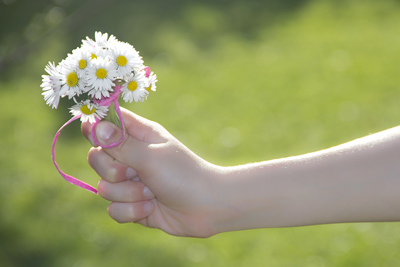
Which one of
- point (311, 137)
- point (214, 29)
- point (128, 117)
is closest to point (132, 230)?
point (128, 117)

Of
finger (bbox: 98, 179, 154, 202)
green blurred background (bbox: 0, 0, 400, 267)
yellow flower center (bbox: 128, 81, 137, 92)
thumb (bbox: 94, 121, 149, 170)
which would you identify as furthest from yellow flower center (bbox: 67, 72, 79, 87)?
green blurred background (bbox: 0, 0, 400, 267)

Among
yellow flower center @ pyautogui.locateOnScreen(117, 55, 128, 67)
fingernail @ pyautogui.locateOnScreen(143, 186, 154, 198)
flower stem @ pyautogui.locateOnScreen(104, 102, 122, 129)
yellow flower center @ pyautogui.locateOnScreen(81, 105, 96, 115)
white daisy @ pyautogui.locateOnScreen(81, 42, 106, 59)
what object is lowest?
fingernail @ pyautogui.locateOnScreen(143, 186, 154, 198)

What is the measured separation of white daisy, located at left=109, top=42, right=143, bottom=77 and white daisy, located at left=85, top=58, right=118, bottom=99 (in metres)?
0.03

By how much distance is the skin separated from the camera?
164 centimetres

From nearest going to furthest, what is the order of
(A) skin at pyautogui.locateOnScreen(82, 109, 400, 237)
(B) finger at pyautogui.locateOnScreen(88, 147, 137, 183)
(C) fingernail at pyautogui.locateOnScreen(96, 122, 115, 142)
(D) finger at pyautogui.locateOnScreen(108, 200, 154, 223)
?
(A) skin at pyautogui.locateOnScreen(82, 109, 400, 237)
(C) fingernail at pyautogui.locateOnScreen(96, 122, 115, 142)
(B) finger at pyautogui.locateOnScreen(88, 147, 137, 183)
(D) finger at pyautogui.locateOnScreen(108, 200, 154, 223)

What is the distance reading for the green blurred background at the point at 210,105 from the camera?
3385mm

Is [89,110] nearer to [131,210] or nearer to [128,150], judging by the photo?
[128,150]

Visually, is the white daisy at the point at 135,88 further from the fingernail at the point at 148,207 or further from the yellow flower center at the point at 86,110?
the fingernail at the point at 148,207

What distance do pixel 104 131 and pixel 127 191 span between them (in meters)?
0.43

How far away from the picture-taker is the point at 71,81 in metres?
1.53

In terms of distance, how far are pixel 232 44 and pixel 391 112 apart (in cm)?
247

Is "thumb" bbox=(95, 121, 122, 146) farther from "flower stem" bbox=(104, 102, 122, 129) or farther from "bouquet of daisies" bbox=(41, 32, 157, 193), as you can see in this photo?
"bouquet of daisies" bbox=(41, 32, 157, 193)

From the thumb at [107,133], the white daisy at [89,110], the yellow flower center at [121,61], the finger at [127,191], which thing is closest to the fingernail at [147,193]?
the finger at [127,191]

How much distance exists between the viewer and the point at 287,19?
262 inches
